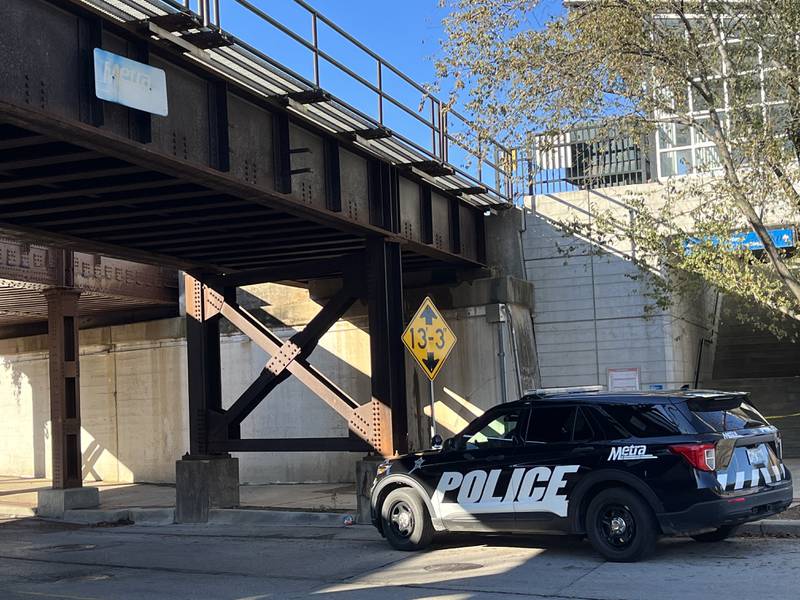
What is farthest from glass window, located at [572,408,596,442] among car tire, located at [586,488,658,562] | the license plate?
the license plate

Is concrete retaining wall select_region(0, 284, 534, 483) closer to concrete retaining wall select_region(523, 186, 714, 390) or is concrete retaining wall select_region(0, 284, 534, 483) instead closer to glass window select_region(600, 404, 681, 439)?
concrete retaining wall select_region(523, 186, 714, 390)

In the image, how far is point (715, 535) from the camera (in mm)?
10781

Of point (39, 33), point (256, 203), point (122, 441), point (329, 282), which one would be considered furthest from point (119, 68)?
point (122, 441)

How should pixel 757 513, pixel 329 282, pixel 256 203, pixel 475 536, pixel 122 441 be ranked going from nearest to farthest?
pixel 757 513, pixel 475 536, pixel 256 203, pixel 329 282, pixel 122 441

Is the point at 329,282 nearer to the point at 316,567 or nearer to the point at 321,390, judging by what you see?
the point at 321,390

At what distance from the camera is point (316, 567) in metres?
11.1

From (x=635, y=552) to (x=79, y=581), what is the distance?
632 centimetres

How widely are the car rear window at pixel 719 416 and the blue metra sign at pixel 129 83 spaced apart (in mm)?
6396

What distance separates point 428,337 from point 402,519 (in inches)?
→ 131

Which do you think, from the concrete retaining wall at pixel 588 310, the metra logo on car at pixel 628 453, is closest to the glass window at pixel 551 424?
the metra logo on car at pixel 628 453

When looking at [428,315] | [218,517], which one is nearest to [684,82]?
[428,315]

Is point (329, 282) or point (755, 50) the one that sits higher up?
point (755, 50)

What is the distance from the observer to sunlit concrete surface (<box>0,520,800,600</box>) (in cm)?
873

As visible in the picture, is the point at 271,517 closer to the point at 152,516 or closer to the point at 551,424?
the point at 152,516
